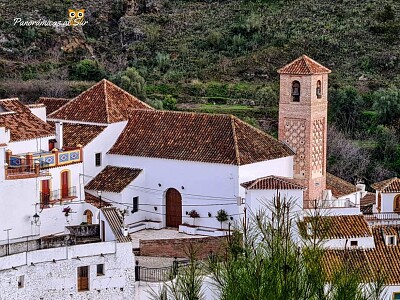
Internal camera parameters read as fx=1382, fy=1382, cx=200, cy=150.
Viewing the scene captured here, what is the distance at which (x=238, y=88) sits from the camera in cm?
6138

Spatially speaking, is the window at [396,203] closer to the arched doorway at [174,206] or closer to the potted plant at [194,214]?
the potted plant at [194,214]

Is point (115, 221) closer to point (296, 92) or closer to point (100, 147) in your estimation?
point (100, 147)

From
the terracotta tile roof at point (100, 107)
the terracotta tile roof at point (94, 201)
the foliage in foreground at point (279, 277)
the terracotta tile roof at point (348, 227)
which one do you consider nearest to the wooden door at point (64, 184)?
the terracotta tile roof at point (94, 201)

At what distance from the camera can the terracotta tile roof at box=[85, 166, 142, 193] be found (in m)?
39.2

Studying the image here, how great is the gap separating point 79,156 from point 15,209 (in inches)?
147

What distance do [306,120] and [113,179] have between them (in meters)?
5.90

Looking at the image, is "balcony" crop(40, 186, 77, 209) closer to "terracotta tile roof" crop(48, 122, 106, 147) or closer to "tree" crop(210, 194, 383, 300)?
"terracotta tile roof" crop(48, 122, 106, 147)

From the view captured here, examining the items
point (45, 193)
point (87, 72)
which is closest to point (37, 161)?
point (45, 193)

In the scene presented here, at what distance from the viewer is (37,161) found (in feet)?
120

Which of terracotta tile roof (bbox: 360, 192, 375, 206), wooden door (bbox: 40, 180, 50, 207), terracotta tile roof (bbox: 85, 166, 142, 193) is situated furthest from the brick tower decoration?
wooden door (bbox: 40, 180, 50, 207)

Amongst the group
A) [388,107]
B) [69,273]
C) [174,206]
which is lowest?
[69,273]

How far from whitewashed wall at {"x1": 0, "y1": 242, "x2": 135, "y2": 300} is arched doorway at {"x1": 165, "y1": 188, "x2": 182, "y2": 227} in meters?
4.99

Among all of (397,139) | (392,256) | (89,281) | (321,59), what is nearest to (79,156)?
(89,281)

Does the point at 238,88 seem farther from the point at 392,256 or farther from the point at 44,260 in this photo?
the point at 44,260
